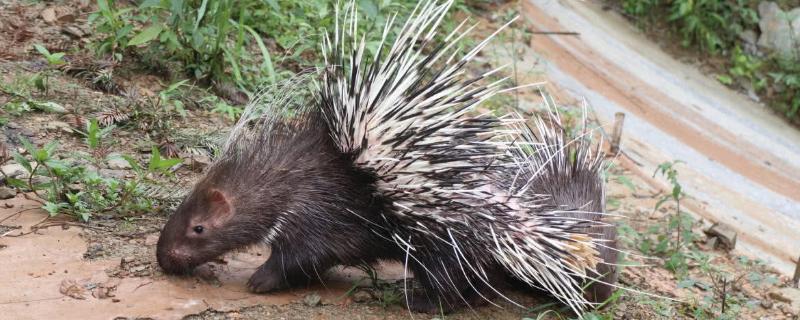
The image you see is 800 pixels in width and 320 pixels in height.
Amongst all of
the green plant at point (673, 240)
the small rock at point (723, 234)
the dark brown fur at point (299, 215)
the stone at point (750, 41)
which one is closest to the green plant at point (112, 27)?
the dark brown fur at point (299, 215)

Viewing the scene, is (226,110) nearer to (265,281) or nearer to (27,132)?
(27,132)

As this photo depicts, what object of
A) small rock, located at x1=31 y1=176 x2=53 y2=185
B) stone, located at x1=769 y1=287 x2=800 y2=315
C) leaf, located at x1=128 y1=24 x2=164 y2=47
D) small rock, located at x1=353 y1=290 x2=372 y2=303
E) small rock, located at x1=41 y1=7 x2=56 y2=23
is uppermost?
leaf, located at x1=128 y1=24 x2=164 y2=47

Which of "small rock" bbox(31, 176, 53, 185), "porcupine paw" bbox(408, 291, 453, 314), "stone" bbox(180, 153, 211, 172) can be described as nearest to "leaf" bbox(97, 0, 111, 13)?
"stone" bbox(180, 153, 211, 172)

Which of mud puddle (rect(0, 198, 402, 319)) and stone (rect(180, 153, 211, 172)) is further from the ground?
stone (rect(180, 153, 211, 172))

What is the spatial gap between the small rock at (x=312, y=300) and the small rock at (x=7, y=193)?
1346 millimetres

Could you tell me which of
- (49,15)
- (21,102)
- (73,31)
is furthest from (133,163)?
(49,15)

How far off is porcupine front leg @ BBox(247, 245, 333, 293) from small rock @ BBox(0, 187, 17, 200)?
3.68ft

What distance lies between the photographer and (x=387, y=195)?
3242 millimetres

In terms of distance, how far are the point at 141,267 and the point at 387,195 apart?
100cm

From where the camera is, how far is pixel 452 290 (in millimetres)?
3438

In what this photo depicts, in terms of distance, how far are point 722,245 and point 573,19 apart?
14.7 feet

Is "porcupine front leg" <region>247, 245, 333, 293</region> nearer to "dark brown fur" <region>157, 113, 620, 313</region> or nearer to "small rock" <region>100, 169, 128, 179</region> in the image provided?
"dark brown fur" <region>157, 113, 620, 313</region>

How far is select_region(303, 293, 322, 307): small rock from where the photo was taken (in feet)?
10.8

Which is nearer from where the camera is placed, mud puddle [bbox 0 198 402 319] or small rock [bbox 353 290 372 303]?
mud puddle [bbox 0 198 402 319]
